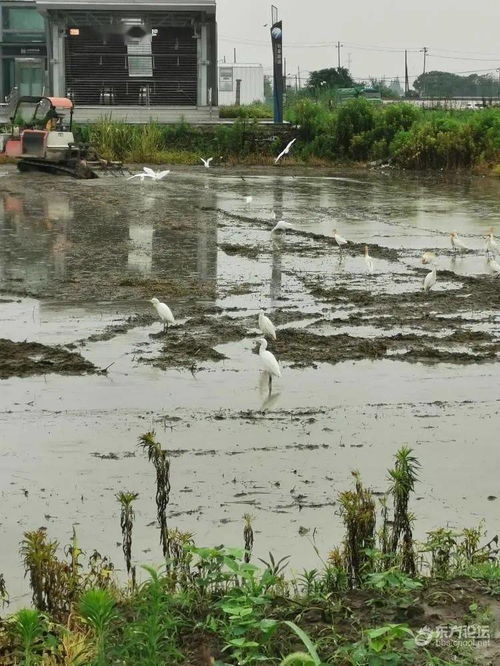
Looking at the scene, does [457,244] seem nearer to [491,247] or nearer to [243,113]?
[491,247]

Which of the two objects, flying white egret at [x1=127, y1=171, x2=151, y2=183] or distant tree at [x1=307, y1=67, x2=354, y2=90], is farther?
distant tree at [x1=307, y1=67, x2=354, y2=90]

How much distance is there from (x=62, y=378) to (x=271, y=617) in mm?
4400

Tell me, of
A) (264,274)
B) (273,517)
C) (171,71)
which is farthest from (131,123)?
(273,517)

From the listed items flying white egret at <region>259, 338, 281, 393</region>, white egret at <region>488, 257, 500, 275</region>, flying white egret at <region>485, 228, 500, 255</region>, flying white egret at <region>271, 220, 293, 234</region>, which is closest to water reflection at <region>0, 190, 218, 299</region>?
flying white egret at <region>271, 220, 293, 234</region>

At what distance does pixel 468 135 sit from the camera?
31.4 m

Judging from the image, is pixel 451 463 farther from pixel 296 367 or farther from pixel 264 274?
pixel 264 274

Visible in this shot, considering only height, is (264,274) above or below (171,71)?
below

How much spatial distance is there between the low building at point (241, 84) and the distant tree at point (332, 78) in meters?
9.66

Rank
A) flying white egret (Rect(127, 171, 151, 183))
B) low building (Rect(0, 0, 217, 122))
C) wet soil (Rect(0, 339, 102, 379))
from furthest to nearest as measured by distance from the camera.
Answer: low building (Rect(0, 0, 217, 122)) < flying white egret (Rect(127, 171, 151, 183)) < wet soil (Rect(0, 339, 102, 379))

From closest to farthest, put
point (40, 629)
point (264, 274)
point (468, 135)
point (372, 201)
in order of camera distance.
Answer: point (40, 629) → point (264, 274) → point (372, 201) → point (468, 135)

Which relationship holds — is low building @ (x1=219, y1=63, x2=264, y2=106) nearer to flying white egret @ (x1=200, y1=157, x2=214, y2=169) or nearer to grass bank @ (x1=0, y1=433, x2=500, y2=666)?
flying white egret @ (x1=200, y1=157, x2=214, y2=169)

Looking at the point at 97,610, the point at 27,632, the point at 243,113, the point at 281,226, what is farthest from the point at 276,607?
the point at 243,113

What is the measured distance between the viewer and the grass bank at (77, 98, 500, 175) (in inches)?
1303

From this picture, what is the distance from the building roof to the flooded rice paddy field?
2804cm
